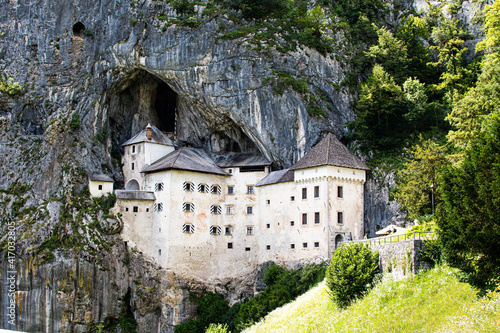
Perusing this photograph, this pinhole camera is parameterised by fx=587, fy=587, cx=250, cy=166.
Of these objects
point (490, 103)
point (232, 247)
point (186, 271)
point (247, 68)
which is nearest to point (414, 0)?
point (247, 68)

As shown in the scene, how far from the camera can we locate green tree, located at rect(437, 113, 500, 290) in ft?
99.1

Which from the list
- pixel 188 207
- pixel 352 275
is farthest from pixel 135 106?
pixel 352 275

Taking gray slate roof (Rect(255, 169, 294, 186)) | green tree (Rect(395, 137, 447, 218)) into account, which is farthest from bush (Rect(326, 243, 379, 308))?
gray slate roof (Rect(255, 169, 294, 186))

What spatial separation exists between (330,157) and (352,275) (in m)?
20.4

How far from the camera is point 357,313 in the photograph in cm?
3862

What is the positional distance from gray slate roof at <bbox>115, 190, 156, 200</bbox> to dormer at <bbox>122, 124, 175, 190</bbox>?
2.73m

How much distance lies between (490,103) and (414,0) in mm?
39515

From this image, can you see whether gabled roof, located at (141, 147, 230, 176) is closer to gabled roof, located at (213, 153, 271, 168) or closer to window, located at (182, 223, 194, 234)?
gabled roof, located at (213, 153, 271, 168)

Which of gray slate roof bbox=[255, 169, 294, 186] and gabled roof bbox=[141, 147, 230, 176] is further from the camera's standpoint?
gabled roof bbox=[141, 147, 230, 176]

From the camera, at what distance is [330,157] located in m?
60.5

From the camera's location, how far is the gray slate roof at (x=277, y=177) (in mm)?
63669

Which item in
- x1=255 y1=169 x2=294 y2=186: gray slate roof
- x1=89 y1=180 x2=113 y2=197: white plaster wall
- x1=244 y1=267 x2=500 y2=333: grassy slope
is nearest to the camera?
x1=244 y1=267 x2=500 y2=333: grassy slope

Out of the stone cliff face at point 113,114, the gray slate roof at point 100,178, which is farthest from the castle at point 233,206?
the stone cliff face at point 113,114

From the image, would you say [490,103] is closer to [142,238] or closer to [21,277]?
[142,238]
